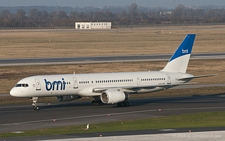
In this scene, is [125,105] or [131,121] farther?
[125,105]

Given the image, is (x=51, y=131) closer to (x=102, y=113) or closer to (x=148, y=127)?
(x=148, y=127)

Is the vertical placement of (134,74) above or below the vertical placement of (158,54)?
below

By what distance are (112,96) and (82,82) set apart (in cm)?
350

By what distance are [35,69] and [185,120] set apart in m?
44.2

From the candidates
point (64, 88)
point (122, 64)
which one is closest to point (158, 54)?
point (122, 64)

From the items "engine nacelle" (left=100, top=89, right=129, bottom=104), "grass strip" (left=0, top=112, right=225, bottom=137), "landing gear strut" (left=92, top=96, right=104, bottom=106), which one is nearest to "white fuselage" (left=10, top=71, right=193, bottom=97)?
"engine nacelle" (left=100, top=89, right=129, bottom=104)

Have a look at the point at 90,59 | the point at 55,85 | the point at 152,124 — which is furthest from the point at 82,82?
the point at 90,59

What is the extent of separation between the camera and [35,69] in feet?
283

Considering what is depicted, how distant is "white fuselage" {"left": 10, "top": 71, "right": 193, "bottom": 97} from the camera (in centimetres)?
5312

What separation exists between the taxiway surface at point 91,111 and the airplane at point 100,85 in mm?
1361

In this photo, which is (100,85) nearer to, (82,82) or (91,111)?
(82,82)

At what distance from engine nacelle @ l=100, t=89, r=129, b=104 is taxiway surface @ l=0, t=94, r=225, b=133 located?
916mm

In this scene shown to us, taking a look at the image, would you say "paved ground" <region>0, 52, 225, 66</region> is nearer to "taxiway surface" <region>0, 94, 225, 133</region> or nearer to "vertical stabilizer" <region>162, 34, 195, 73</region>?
"taxiway surface" <region>0, 94, 225, 133</region>

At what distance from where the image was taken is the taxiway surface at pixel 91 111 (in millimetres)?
46156
